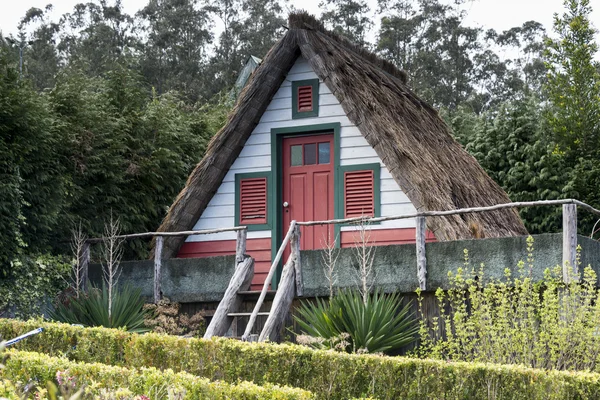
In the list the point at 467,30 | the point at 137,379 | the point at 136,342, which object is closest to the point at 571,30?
the point at 136,342

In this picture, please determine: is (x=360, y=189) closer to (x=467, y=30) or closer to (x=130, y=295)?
(x=130, y=295)

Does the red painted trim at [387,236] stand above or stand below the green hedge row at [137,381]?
above

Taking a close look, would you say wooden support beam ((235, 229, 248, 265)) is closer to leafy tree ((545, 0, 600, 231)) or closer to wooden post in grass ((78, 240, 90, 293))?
wooden post in grass ((78, 240, 90, 293))

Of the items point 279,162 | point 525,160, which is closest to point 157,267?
point 279,162

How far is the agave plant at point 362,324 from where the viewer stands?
426 inches

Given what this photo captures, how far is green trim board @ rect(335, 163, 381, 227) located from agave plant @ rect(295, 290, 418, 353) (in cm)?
254

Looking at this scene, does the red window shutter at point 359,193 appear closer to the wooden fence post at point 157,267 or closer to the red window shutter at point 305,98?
the red window shutter at point 305,98

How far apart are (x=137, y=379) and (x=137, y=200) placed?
27.9ft

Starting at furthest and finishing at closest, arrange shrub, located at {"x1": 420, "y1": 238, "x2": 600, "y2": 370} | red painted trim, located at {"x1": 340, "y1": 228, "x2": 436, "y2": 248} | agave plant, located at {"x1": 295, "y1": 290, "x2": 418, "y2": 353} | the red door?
the red door < red painted trim, located at {"x1": 340, "y1": 228, "x2": 436, "y2": 248} < agave plant, located at {"x1": 295, "y1": 290, "x2": 418, "y2": 353} < shrub, located at {"x1": 420, "y1": 238, "x2": 600, "y2": 370}

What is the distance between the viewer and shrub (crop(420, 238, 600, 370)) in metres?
9.74

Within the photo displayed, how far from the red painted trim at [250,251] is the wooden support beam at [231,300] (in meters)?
1.36

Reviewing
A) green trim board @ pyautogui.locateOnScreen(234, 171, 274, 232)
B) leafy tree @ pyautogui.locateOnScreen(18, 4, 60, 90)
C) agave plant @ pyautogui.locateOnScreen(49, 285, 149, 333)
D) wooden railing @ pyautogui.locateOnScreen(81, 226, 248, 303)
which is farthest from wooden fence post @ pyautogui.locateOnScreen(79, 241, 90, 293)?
leafy tree @ pyautogui.locateOnScreen(18, 4, 60, 90)

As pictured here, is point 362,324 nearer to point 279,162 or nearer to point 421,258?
point 421,258

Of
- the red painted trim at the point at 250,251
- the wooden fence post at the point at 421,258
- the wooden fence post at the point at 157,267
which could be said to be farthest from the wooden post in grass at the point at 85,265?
the wooden fence post at the point at 421,258
